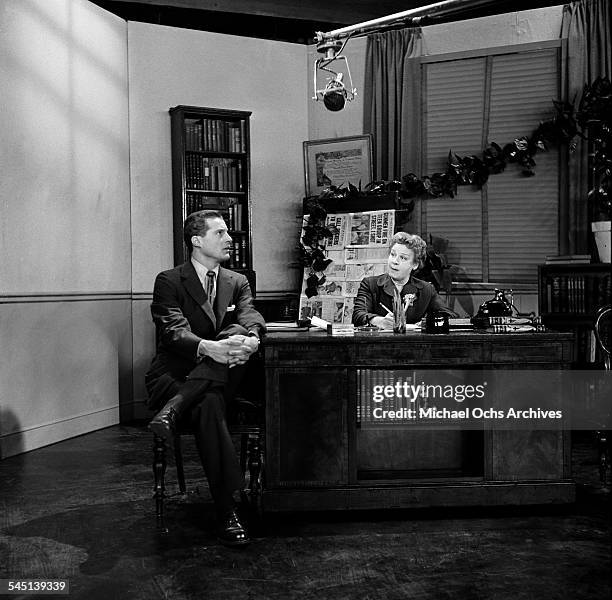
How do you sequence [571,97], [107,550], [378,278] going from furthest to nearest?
[571,97]
[378,278]
[107,550]

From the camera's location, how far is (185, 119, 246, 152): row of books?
6.97 metres

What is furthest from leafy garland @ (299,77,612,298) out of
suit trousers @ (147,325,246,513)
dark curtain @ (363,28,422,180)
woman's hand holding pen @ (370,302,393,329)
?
suit trousers @ (147,325,246,513)

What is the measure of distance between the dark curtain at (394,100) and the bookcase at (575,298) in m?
1.71

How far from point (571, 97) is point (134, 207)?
3.83m

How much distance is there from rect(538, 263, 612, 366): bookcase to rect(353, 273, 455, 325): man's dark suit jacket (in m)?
1.44

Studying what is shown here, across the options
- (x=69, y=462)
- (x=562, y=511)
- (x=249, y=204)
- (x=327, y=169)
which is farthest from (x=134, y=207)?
(x=562, y=511)

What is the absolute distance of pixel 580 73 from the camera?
6645mm

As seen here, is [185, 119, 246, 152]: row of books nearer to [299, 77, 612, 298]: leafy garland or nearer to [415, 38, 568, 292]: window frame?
[299, 77, 612, 298]: leafy garland

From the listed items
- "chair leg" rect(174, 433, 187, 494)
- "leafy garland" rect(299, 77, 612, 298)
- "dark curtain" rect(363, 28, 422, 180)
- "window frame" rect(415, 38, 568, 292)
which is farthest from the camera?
"dark curtain" rect(363, 28, 422, 180)

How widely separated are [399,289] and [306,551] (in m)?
2.00

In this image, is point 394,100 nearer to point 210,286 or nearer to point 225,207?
point 225,207

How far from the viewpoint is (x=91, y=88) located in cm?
643

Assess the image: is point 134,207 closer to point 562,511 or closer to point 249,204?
point 249,204

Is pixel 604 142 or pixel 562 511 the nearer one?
pixel 562 511
